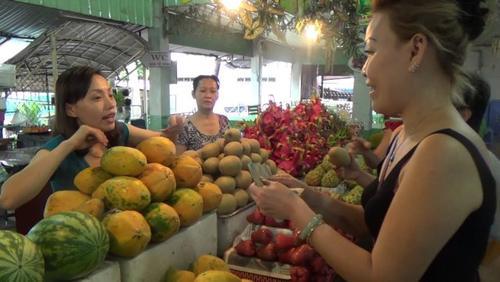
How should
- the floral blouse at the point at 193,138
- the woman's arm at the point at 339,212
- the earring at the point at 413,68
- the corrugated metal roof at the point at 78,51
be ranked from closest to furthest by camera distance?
1. the earring at the point at 413,68
2. the woman's arm at the point at 339,212
3. the floral blouse at the point at 193,138
4. the corrugated metal roof at the point at 78,51

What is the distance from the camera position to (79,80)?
6.27 ft

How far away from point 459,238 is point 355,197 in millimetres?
1663

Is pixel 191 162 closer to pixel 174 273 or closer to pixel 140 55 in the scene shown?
pixel 174 273

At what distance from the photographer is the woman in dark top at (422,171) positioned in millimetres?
880

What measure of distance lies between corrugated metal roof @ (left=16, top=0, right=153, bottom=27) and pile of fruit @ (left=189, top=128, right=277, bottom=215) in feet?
15.1

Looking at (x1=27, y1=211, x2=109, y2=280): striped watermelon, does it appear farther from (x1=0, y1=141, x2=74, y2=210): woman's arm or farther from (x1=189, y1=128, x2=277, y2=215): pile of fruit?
(x1=189, y1=128, x2=277, y2=215): pile of fruit

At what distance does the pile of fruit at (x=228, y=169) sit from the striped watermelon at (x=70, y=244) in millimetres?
850

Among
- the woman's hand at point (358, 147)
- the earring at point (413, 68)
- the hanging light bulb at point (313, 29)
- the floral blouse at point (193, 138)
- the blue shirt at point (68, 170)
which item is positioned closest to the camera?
the earring at point (413, 68)

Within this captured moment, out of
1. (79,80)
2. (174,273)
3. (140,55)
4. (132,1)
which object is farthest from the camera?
(140,55)

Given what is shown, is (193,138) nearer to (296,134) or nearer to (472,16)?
(296,134)

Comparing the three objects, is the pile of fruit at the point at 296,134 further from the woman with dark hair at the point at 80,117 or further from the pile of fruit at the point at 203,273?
the pile of fruit at the point at 203,273

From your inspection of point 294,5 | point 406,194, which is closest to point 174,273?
point 406,194

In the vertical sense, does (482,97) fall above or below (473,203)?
above

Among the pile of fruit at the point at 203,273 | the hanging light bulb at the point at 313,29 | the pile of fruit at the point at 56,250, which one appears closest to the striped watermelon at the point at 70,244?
the pile of fruit at the point at 56,250
